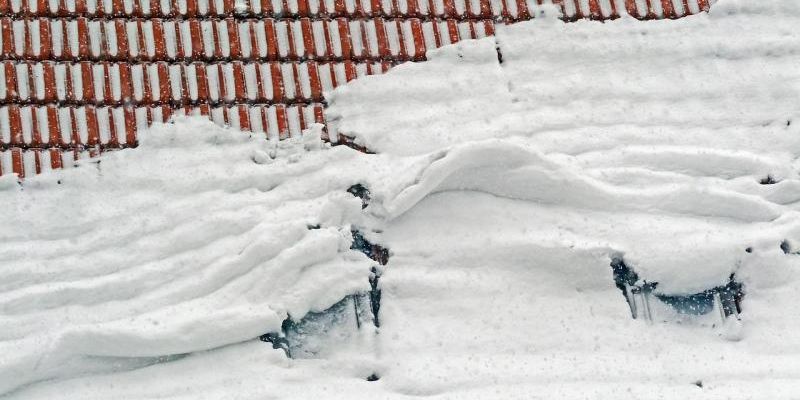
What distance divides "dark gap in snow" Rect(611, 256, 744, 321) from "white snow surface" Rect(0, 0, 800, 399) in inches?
2.0

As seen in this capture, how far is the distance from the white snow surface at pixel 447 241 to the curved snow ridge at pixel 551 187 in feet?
0.03

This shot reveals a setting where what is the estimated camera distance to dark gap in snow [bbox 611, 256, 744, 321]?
5.40 m

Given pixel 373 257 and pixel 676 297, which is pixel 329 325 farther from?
pixel 676 297

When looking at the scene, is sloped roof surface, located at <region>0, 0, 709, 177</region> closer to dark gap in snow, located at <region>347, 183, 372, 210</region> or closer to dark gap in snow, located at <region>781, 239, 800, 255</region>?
dark gap in snow, located at <region>347, 183, 372, 210</region>

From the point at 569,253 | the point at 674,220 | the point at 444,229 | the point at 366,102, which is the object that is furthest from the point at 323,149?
the point at 674,220

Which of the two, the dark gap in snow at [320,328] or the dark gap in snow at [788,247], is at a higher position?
the dark gap in snow at [788,247]

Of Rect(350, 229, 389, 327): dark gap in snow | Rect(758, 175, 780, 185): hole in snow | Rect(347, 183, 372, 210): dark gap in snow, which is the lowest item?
Rect(350, 229, 389, 327): dark gap in snow

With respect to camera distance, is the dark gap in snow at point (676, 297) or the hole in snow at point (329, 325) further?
the dark gap in snow at point (676, 297)

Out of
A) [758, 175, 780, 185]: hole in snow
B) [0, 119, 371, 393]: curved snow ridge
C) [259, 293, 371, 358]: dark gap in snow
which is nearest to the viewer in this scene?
[0, 119, 371, 393]: curved snow ridge

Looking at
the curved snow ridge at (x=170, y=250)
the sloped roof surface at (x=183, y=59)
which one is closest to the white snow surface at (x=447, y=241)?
the curved snow ridge at (x=170, y=250)

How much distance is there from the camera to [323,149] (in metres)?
5.60

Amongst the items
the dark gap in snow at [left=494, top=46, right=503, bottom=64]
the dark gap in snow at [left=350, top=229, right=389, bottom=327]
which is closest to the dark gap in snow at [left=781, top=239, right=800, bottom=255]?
the dark gap in snow at [left=494, top=46, right=503, bottom=64]

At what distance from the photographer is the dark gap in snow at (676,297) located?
5.40m

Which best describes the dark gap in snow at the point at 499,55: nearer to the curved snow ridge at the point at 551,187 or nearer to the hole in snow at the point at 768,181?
the curved snow ridge at the point at 551,187
